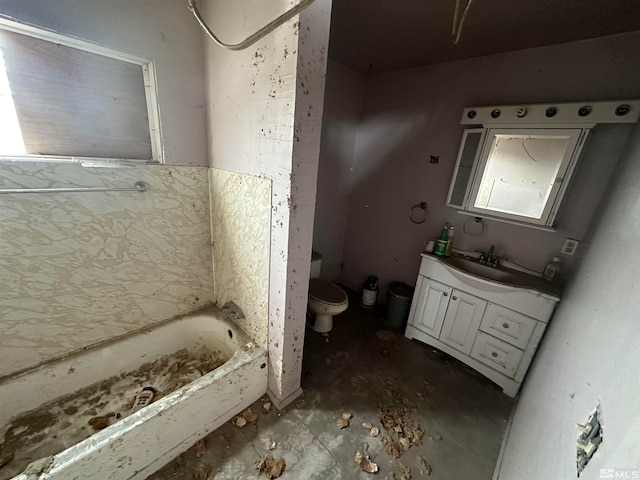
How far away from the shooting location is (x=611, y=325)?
2.28ft

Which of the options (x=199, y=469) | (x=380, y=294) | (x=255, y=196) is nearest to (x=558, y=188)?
(x=380, y=294)

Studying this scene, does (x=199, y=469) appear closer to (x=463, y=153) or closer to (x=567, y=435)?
(x=567, y=435)

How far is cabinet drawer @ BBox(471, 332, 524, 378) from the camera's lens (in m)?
1.64

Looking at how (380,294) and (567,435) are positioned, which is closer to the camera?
(567,435)

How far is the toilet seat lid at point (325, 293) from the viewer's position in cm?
201

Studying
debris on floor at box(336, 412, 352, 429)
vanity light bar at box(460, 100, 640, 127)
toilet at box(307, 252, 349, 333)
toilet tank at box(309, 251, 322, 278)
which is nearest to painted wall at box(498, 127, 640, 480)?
vanity light bar at box(460, 100, 640, 127)

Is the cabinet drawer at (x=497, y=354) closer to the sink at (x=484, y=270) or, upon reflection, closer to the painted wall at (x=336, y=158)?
the sink at (x=484, y=270)

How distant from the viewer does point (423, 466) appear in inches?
49.6

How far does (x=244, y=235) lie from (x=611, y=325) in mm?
1553

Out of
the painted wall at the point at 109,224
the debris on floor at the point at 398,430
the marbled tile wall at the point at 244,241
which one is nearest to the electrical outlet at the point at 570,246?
the debris on floor at the point at 398,430

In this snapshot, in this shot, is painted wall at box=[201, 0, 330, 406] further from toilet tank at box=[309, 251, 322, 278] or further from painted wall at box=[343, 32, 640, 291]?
painted wall at box=[343, 32, 640, 291]

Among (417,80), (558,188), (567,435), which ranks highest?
(417,80)

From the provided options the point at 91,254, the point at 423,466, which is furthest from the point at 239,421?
the point at 91,254

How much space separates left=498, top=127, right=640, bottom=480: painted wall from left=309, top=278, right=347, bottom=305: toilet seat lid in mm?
1270
